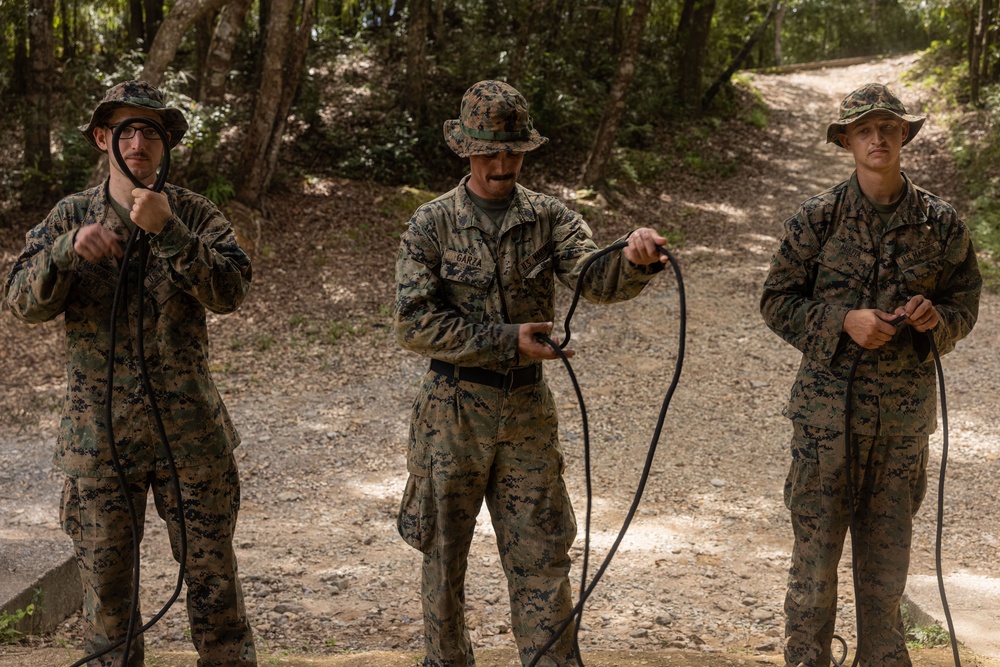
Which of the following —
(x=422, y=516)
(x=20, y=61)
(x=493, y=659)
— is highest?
(x=20, y=61)

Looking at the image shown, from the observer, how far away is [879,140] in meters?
3.04

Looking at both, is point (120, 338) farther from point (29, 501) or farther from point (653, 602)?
point (29, 501)

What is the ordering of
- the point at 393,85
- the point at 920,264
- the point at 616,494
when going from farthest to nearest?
1. the point at 393,85
2. the point at 616,494
3. the point at 920,264

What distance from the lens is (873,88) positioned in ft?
10.1

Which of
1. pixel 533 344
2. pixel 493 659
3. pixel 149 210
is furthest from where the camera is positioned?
pixel 493 659

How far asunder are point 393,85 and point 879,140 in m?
11.9

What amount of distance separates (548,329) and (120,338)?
1.37 m

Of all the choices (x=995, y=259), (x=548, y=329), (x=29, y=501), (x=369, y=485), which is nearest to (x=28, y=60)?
(x=29, y=501)

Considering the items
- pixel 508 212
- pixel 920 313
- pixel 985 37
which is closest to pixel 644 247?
pixel 508 212

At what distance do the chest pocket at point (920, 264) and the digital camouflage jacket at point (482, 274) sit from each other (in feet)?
3.21

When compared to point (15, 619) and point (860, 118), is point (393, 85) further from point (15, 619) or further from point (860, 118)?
point (860, 118)

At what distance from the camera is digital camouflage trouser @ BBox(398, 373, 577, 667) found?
9.85 ft

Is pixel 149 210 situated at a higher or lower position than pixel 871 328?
higher

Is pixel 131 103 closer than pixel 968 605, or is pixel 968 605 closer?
pixel 131 103
